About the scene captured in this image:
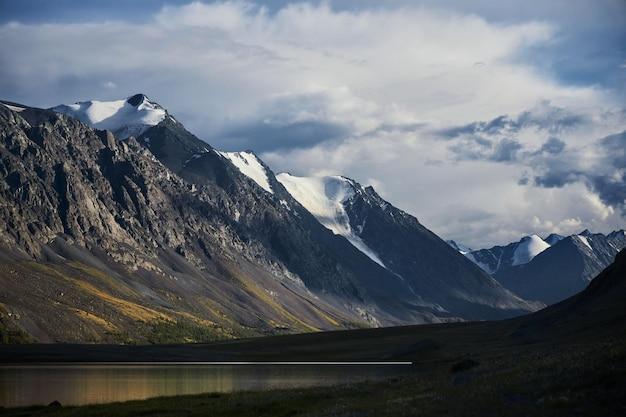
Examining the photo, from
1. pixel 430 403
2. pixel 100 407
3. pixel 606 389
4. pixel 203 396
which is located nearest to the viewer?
pixel 606 389

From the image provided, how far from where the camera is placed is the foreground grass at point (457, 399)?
45.5 meters

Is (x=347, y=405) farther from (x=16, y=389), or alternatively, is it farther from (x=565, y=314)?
(x=565, y=314)

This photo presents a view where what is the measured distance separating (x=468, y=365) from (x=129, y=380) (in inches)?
2484

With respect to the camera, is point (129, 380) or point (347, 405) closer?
point (347, 405)

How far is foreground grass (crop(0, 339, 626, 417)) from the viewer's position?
149 feet

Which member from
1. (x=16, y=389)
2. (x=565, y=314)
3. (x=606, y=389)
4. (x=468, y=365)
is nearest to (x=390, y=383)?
(x=468, y=365)

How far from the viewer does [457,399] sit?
180 feet

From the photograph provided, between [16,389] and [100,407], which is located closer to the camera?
[100,407]

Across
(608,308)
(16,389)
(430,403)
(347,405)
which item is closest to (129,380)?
(16,389)

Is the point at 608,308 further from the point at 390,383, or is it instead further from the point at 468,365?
the point at 390,383

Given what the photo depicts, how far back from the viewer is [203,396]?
86188mm

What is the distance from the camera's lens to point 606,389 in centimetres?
4569

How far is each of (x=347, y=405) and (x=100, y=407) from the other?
28.2m

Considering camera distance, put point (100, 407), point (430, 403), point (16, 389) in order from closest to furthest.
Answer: point (430, 403) → point (100, 407) → point (16, 389)
